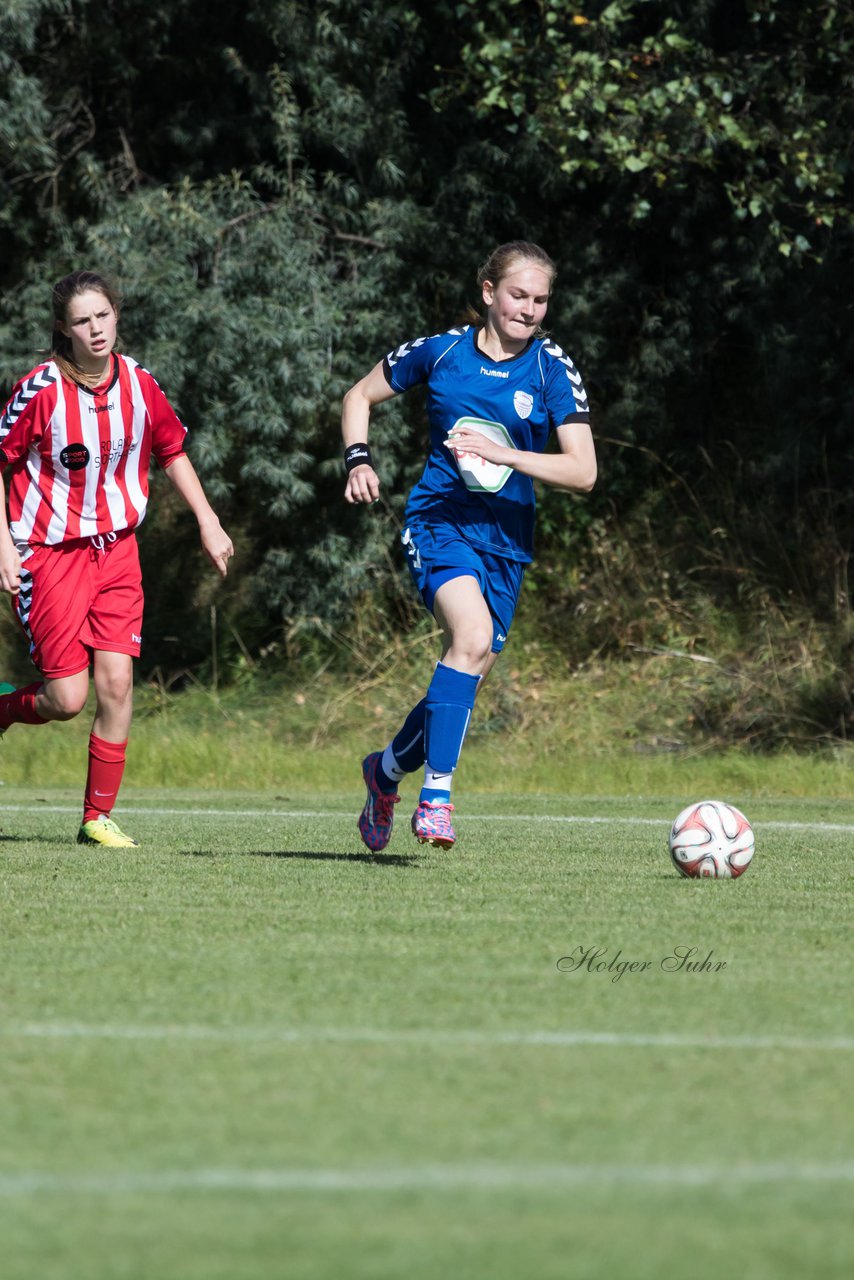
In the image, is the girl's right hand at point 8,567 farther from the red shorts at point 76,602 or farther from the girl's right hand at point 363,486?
the girl's right hand at point 363,486

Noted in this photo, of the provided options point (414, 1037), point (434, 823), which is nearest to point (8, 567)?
point (434, 823)

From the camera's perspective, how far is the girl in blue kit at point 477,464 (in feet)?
21.2

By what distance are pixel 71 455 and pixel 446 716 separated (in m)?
1.81

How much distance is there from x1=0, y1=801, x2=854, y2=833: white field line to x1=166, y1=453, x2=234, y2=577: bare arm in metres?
2.11

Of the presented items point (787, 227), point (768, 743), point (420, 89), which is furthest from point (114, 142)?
point (768, 743)

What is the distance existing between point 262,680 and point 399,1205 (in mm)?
13574

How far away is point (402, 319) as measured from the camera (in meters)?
15.8

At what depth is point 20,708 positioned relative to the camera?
7336 millimetres

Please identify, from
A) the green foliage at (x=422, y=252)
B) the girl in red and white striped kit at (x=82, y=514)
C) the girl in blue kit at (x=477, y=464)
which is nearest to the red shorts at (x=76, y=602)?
the girl in red and white striped kit at (x=82, y=514)

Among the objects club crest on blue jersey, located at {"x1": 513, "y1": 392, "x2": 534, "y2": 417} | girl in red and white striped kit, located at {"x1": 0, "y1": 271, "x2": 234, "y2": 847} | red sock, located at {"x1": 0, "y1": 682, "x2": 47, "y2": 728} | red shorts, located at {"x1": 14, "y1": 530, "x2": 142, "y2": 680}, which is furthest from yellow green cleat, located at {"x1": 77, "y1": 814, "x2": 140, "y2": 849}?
club crest on blue jersey, located at {"x1": 513, "y1": 392, "x2": 534, "y2": 417}

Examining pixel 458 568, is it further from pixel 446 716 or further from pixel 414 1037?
pixel 414 1037

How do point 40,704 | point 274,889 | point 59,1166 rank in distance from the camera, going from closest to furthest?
point 59,1166, point 274,889, point 40,704

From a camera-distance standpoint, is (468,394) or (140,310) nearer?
(468,394)

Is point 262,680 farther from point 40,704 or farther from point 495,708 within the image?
point 40,704
